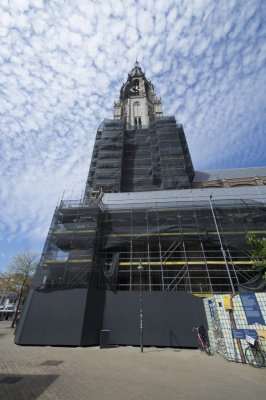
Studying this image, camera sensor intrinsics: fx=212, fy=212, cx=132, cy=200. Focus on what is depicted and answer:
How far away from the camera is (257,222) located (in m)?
19.2

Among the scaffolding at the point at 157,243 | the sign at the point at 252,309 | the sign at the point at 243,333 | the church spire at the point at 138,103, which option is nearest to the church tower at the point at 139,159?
the church spire at the point at 138,103

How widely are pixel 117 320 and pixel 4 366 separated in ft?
25.5

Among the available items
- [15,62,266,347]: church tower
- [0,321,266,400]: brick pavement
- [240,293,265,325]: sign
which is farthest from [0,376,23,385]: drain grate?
[240,293,265,325]: sign

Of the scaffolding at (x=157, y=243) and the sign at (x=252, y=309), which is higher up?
the scaffolding at (x=157, y=243)

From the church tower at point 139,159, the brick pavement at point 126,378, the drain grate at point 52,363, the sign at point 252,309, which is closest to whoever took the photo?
the brick pavement at point 126,378

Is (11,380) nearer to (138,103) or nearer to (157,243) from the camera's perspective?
(157,243)

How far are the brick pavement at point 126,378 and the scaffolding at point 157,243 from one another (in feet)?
20.1

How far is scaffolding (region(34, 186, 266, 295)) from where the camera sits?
644 inches

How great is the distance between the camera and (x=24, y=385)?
6148 millimetres

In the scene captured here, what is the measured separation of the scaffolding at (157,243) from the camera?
1636 cm

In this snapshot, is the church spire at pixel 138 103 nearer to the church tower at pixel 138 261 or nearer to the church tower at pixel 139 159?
the church tower at pixel 139 159

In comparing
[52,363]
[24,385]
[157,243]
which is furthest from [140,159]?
[24,385]

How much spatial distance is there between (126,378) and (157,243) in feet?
41.1

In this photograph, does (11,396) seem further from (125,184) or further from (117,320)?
(125,184)
